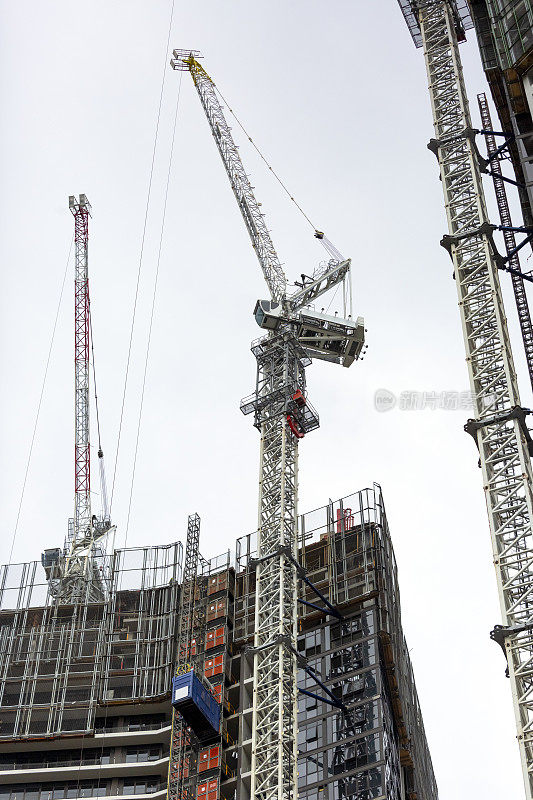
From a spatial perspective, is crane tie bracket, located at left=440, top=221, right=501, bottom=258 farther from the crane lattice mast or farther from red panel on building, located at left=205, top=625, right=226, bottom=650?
red panel on building, located at left=205, top=625, right=226, bottom=650

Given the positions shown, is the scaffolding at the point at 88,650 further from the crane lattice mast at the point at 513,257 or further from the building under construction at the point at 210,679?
the crane lattice mast at the point at 513,257

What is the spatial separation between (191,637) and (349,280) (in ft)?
120

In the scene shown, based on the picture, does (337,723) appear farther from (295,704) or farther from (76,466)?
(76,466)

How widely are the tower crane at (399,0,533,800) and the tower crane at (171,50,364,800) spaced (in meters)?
32.9

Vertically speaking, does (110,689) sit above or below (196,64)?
below

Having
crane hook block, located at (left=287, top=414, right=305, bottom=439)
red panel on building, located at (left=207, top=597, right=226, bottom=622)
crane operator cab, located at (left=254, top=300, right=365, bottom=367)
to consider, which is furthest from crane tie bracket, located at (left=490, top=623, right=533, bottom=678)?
red panel on building, located at (left=207, top=597, right=226, bottom=622)

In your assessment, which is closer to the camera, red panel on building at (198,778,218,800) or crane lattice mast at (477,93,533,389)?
crane lattice mast at (477,93,533,389)

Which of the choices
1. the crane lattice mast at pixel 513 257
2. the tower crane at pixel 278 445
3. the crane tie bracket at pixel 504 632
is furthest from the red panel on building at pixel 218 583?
the crane tie bracket at pixel 504 632

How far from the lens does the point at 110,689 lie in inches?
4781

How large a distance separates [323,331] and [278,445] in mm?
13324

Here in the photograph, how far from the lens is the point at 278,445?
4277 inches

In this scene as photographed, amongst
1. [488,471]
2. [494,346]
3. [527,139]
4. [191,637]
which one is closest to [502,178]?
[527,139]

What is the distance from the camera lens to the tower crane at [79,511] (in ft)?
457

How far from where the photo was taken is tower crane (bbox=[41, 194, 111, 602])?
139 meters
